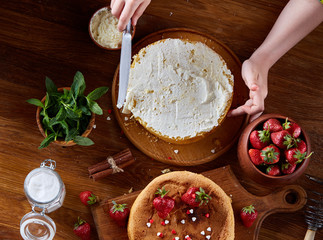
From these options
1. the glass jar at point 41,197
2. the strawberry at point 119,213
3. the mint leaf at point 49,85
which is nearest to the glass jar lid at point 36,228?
the glass jar at point 41,197

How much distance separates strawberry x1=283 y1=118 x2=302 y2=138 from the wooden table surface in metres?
0.26

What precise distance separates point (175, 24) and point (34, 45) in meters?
0.73

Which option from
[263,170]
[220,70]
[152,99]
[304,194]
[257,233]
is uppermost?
[220,70]

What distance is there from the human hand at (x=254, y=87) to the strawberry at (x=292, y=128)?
15 cm

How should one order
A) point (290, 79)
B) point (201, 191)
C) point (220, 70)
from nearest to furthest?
point (201, 191) < point (220, 70) < point (290, 79)

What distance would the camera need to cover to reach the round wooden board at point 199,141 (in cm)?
200

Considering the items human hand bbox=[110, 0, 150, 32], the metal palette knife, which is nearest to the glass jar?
the metal palette knife

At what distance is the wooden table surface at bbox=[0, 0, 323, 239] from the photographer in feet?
6.50

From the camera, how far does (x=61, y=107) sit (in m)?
1.73

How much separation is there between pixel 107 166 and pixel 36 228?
1.42ft

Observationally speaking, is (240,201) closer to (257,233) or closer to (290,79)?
(257,233)

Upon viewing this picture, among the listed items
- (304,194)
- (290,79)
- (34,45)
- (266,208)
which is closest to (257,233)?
(266,208)

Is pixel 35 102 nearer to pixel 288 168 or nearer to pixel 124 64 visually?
pixel 124 64

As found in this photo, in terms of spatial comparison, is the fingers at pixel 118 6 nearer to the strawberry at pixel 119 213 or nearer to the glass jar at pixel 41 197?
the glass jar at pixel 41 197
